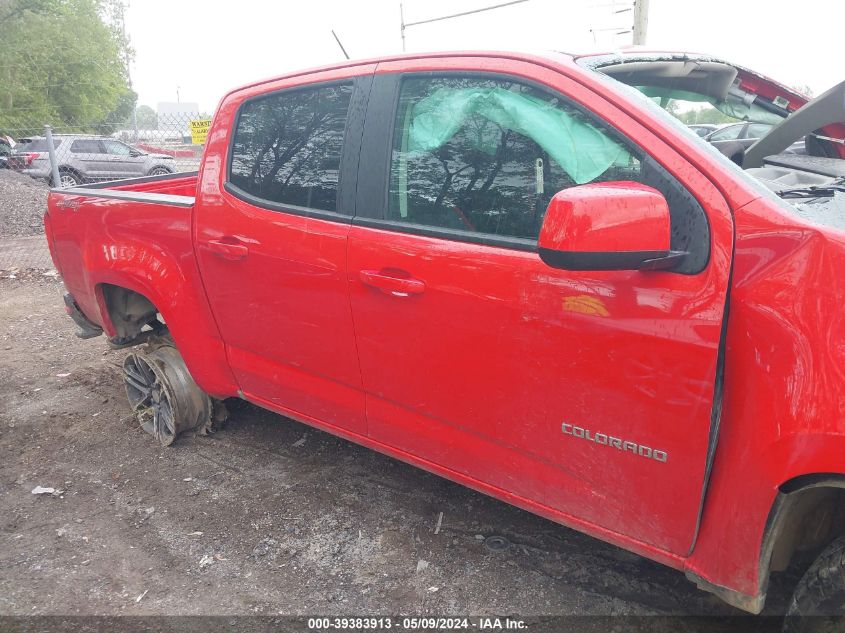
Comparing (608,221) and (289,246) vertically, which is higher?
(608,221)

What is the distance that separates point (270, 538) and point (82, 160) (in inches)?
663

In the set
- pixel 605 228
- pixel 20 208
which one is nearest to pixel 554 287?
pixel 605 228

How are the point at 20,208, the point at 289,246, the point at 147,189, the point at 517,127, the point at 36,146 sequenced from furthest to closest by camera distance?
the point at 36,146
the point at 20,208
the point at 147,189
the point at 289,246
the point at 517,127

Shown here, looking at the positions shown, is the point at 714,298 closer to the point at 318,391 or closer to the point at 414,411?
the point at 414,411

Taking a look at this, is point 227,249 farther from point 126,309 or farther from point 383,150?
point 126,309

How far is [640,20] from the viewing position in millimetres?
7094

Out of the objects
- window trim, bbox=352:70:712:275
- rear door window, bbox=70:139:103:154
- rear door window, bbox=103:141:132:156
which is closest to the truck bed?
window trim, bbox=352:70:712:275

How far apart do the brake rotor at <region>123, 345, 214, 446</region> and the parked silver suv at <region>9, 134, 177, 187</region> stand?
14284mm

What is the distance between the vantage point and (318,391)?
9.16 feet

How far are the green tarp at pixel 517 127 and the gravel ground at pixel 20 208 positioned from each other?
10.7 metres

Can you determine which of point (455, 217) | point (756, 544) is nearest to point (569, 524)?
point (756, 544)

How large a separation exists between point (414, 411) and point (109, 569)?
4.78ft

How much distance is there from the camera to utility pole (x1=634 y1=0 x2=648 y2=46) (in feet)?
23.1

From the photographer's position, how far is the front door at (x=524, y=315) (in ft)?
5.75
